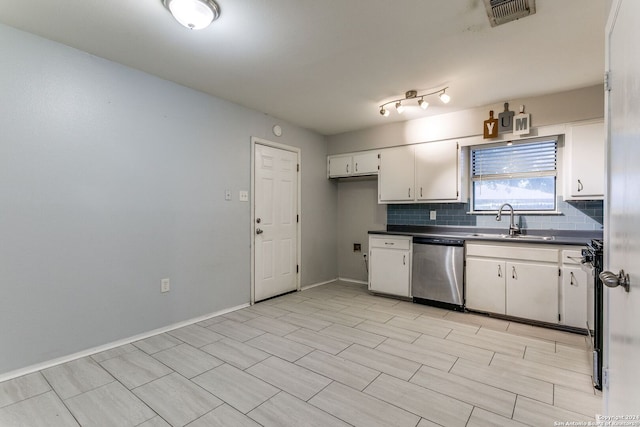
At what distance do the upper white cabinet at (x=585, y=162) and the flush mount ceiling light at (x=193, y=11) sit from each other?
137 inches

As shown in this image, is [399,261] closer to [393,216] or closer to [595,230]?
[393,216]

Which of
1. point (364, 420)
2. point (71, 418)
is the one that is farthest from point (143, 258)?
point (364, 420)

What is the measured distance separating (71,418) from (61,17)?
246 centimetres

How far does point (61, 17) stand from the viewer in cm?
194

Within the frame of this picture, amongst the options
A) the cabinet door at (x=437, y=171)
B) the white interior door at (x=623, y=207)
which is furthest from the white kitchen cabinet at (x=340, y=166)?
the white interior door at (x=623, y=207)

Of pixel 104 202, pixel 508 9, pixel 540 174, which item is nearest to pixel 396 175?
pixel 540 174

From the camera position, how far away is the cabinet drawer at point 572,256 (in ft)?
9.14

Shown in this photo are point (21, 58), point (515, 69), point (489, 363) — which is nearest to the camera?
point (21, 58)

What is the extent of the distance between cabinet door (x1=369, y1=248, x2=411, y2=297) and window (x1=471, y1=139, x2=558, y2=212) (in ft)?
3.72

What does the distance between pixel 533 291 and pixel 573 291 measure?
1.02ft

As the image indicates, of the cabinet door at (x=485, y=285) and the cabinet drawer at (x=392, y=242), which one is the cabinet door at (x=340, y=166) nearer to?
the cabinet drawer at (x=392, y=242)

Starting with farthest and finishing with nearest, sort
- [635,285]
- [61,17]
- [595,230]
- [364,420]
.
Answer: [595,230] < [61,17] < [364,420] < [635,285]

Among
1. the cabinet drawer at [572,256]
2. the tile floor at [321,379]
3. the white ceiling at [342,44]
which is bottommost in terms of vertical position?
the tile floor at [321,379]

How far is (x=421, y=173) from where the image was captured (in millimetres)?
3922
